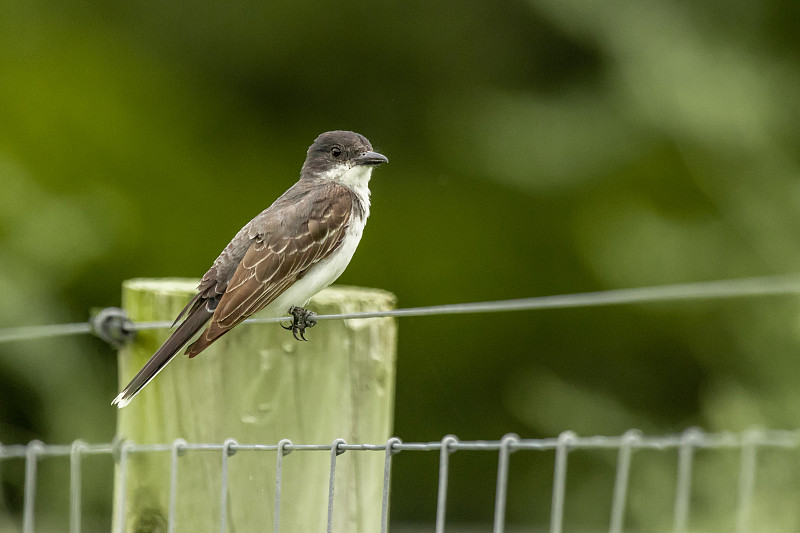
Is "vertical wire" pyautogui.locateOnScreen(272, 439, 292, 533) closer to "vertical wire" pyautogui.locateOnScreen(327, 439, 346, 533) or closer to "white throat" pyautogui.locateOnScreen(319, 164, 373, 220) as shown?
"vertical wire" pyautogui.locateOnScreen(327, 439, 346, 533)

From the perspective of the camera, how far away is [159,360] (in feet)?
9.90

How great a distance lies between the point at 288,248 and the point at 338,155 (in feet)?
2.52

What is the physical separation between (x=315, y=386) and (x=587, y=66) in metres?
4.21

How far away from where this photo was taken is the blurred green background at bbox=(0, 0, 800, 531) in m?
4.40

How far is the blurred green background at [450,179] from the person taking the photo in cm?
440

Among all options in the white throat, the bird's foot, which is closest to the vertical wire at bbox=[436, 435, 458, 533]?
the bird's foot

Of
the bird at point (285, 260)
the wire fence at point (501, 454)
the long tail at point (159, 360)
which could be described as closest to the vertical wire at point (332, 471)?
the wire fence at point (501, 454)

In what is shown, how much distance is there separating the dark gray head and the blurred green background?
82 cm

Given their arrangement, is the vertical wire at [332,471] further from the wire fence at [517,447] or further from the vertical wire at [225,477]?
the vertical wire at [225,477]

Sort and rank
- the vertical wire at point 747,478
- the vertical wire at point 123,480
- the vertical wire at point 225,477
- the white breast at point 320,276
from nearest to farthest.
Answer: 1. the vertical wire at point 747,478
2. the vertical wire at point 225,477
3. the vertical wire at point 123,480
4. the white breast at point 320,276

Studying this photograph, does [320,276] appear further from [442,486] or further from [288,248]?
[442,486]

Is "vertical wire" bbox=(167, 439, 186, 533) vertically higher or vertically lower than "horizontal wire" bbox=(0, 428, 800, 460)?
lower

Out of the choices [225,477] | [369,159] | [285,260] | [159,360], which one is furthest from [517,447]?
[369,159]

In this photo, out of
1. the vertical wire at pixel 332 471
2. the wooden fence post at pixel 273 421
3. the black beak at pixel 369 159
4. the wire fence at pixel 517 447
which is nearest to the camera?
the wire fence at pixel 517 447
